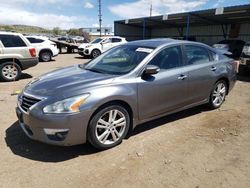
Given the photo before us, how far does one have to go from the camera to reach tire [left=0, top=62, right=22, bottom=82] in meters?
8.66

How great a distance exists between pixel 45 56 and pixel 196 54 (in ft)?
43.7

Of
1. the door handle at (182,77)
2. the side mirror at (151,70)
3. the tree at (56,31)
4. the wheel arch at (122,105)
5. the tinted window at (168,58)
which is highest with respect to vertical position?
the tinted window at (168,58)

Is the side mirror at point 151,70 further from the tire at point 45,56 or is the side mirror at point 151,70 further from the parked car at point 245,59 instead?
the tire at point 45,56

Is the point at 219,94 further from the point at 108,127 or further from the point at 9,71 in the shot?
the point at 9,71

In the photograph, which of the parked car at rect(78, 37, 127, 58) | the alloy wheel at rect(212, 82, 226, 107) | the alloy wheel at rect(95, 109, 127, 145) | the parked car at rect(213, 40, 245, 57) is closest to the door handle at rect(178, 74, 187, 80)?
the alloy wheel at rect(212, 82, 226, 107)

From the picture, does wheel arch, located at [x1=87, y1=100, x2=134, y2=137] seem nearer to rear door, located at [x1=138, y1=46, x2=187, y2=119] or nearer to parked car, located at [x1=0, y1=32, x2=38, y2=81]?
rear door, located at [x1=138, y1=46, x2=187, y2=119]

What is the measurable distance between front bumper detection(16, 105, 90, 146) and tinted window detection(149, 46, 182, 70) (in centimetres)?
161

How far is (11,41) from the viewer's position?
8766 mm

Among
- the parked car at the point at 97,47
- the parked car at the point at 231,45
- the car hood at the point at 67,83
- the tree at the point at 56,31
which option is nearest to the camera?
the car hood at the point at 67,83

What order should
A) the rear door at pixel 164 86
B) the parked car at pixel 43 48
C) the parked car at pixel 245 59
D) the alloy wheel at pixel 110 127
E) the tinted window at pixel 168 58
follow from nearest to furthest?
1. the alloy wheel at pixel 110 127
2. the rear door at pixel 164 86
3. the tinted window at pixel 168 58
4. the parked car at pixel 245 59
5. the parked car at pixel 43 48

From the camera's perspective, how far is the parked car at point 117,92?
3.28 meters

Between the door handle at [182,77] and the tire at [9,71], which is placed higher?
the door handle at [182,77]

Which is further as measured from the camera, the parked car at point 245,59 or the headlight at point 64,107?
the parked car at point 245,59

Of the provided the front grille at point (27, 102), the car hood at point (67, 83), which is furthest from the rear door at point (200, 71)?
the front grille at point (27, 102)
